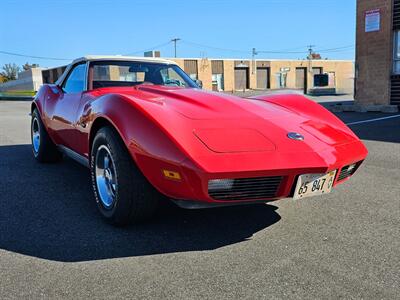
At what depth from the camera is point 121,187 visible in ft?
9.55

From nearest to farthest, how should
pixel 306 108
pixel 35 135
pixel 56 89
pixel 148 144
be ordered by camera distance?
pixel 148 144
pixel 306 108
pixel 56 89
pixel 35 135

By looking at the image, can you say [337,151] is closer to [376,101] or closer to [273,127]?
[273,127]

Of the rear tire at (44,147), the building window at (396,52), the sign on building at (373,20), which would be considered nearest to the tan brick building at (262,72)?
the sign on building at (373,20)

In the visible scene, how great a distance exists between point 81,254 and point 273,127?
61.8 inches

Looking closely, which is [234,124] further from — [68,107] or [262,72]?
[262,72]

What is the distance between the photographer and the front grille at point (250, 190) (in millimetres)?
2588

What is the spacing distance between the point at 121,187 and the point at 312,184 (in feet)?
4.23

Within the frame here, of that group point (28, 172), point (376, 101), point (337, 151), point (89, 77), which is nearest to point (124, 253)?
point (337, 151)

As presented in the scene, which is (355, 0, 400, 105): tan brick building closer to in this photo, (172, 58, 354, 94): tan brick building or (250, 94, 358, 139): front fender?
(250, 94, 358, 139): front fender

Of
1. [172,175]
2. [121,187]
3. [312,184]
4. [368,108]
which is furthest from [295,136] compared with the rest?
[368,108]

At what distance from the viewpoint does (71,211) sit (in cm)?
355

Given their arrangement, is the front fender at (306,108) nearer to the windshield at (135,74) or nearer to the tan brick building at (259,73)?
the windshield at (135,74)

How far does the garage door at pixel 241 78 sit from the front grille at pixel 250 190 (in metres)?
57.0

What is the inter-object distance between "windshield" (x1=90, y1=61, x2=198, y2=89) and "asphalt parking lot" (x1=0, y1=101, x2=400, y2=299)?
1.19 m
